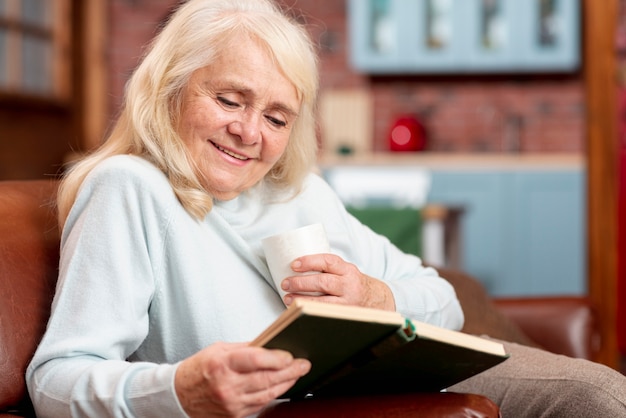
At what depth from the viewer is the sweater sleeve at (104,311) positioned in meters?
1.12

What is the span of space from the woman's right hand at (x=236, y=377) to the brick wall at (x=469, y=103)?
16.1 feet

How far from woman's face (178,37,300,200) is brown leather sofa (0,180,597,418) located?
0.96 ft

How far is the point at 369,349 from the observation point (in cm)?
112

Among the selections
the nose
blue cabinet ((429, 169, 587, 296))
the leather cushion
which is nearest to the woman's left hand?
the nose

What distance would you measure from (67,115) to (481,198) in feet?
9.35

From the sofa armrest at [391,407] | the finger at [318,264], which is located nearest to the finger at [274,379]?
the sofa armrest at [391,407]

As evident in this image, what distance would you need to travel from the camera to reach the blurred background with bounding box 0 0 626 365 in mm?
5355

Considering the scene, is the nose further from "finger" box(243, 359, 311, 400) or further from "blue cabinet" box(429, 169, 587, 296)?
"blue cabinet" box(429, 169, 587, 296)

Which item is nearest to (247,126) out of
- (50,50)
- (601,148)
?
(601,148)

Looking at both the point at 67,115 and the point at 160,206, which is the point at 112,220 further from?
the point at 67,115

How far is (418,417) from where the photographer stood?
1.14m

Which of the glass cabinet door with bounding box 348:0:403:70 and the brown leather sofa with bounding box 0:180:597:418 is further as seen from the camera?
the glass cabinet door with bounding box 348:0:403:70

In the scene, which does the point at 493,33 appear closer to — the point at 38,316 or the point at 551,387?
the point at 551,387

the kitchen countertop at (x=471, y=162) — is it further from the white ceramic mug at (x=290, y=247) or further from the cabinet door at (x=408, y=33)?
the white ceramic mug at (x=290, y=247)
